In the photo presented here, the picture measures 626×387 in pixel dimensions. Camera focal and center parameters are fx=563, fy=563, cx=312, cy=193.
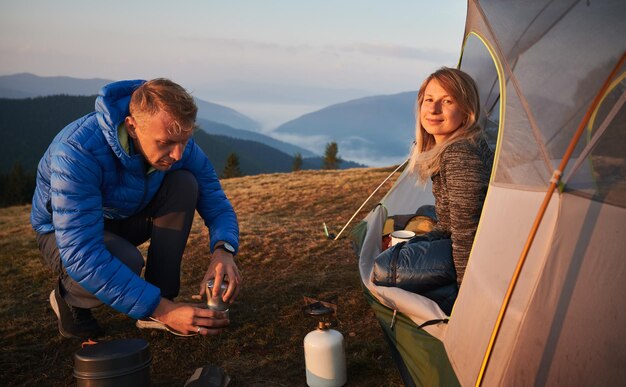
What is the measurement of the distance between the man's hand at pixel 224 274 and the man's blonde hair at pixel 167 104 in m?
0.81

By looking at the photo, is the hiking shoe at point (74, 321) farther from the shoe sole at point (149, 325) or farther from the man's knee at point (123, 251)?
the man's knee at point (123, 251)

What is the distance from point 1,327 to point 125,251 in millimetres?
1562

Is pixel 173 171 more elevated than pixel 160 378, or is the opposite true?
pixel 173 171

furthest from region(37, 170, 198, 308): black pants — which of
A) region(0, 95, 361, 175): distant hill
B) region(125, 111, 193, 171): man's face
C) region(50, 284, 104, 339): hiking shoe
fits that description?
region(0, 95, 361, 175): distant hill

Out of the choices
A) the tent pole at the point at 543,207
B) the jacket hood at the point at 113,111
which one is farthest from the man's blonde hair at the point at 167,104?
the tent pole at the point at 543,207

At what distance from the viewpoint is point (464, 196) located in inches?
122

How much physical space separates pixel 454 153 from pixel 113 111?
194cm

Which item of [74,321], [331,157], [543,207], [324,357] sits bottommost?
[331,157]

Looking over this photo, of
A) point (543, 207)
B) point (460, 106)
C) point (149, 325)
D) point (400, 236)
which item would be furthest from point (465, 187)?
point (149, 325)

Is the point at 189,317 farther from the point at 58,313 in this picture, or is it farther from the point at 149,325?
the point at 58,313

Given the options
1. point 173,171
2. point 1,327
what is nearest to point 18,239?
point 1,327

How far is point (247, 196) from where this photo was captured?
41.5 ft

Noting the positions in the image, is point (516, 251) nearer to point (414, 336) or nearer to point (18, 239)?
point (414, 336)

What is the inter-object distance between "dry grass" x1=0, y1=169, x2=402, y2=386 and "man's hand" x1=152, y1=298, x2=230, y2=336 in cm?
50
